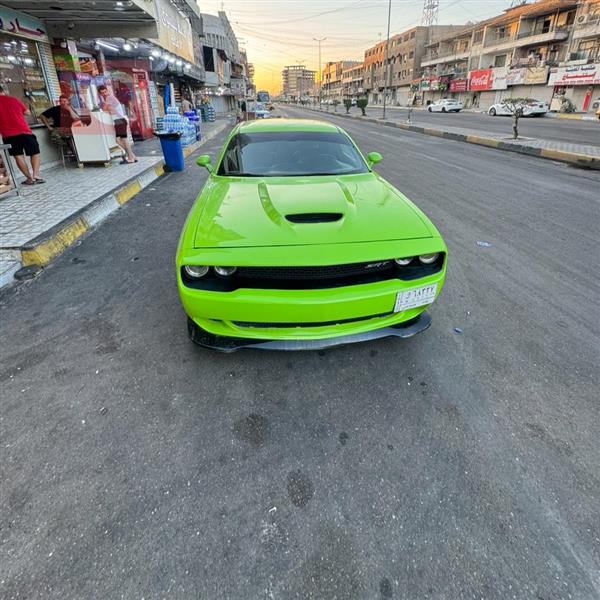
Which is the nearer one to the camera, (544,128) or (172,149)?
(172,149)

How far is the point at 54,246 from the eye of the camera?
4387 millimetres

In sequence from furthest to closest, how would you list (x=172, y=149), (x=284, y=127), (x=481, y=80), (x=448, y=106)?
(x=481, y=80)
(x=448, y=106)
(x=172, y=149)
(x=284, y=127)

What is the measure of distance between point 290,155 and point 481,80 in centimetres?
5941

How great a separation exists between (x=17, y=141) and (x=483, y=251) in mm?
7772

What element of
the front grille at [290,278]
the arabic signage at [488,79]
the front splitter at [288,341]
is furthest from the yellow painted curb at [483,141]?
the arabic signage at [488,79]

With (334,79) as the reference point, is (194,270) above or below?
below

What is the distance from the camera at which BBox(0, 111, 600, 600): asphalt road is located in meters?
1.44

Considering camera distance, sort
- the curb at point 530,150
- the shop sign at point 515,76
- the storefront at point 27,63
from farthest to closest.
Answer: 1. the shop sign at point 515,76
2. the curb at point 530,150
3. the storefront at point 27,63

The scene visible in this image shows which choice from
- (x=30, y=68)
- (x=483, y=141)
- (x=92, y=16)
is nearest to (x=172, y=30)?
(x=92, y=16)

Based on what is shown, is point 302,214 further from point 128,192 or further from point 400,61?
point 400,61

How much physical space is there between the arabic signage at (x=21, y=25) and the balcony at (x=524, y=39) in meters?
49.8

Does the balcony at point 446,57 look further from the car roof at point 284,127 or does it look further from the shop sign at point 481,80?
the car roof at point 284,127

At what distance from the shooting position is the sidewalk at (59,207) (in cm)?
407

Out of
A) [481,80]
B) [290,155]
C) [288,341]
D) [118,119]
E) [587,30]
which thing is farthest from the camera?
[481,80]
